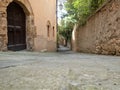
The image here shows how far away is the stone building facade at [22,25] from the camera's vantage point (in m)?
10.0

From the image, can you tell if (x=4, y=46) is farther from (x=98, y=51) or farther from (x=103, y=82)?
(x=103, y=82)

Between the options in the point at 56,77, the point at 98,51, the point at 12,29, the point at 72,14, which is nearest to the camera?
the point at 56,77

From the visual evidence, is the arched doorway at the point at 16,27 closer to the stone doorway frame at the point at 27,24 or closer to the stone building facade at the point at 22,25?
the stone building facade at the point at 22,25

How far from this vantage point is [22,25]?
12477mm

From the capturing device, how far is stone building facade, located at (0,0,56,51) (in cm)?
1000

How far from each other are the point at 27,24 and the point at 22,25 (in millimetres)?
307

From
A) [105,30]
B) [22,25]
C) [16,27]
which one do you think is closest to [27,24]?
[22,25]

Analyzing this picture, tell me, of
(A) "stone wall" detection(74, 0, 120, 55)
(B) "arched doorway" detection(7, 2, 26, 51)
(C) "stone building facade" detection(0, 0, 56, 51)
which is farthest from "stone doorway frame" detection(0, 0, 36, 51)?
(A) "stone wall" detection(74, 0, 120, 55)

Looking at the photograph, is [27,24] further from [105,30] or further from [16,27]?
[105,30]

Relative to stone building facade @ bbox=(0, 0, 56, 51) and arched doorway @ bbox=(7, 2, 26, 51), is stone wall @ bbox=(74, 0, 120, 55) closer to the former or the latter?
stone building facade @ bbox=(0, 0, 56, 51)

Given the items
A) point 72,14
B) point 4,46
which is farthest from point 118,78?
point 72,14

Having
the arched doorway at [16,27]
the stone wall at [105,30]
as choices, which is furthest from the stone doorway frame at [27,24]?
the stone wall at [105,30]

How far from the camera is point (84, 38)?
54.2ft

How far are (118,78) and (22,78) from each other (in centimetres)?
139
